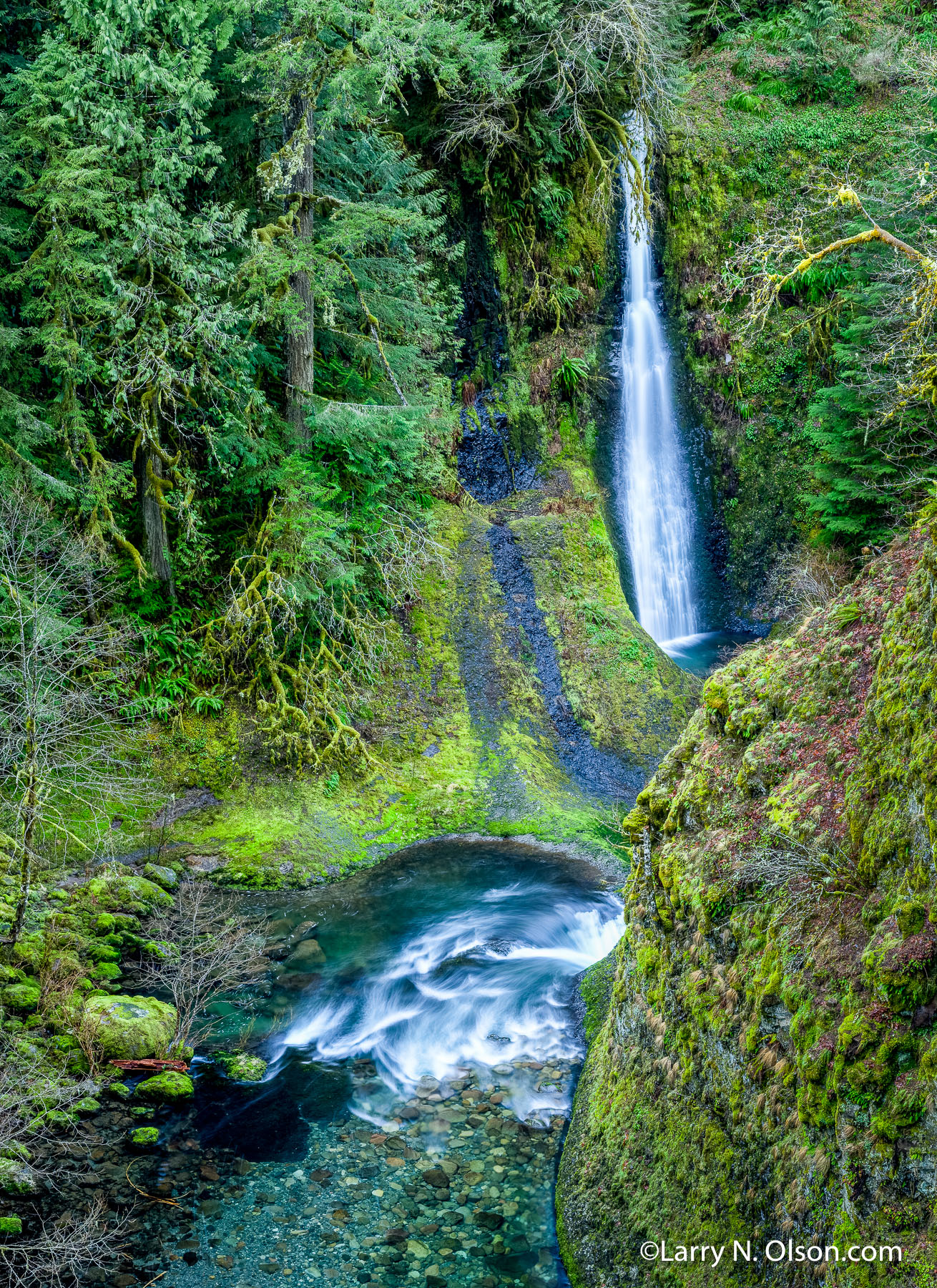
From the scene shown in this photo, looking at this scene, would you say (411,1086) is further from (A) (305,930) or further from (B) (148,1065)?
(A) (305,930)

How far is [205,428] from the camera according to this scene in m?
10.5

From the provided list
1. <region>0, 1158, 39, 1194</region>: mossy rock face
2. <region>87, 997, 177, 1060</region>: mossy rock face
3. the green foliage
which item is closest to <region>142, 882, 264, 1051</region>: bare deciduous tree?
<region>87, 997, 177, 1060</region>: mossy rock face

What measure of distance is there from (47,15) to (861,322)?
12.0 meters

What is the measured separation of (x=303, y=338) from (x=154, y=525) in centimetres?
349

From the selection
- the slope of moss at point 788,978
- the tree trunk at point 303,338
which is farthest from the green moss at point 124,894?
the tree trunk at point 303,338

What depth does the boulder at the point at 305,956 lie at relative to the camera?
336 inches

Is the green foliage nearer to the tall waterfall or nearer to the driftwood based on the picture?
the tall waterfall

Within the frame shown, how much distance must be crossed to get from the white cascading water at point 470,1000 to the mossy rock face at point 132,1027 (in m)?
1.09

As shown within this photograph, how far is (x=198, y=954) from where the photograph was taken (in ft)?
27.4

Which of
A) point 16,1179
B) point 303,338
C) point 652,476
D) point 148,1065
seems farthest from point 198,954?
point 652,476

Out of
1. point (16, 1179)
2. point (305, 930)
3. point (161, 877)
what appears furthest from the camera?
point (161, 877)

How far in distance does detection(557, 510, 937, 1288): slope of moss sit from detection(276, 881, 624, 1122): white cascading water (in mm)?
1413

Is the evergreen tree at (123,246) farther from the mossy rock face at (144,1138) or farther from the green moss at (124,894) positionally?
the mossy rock face at (144,1138)

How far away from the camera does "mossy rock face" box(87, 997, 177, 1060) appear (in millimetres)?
6785
